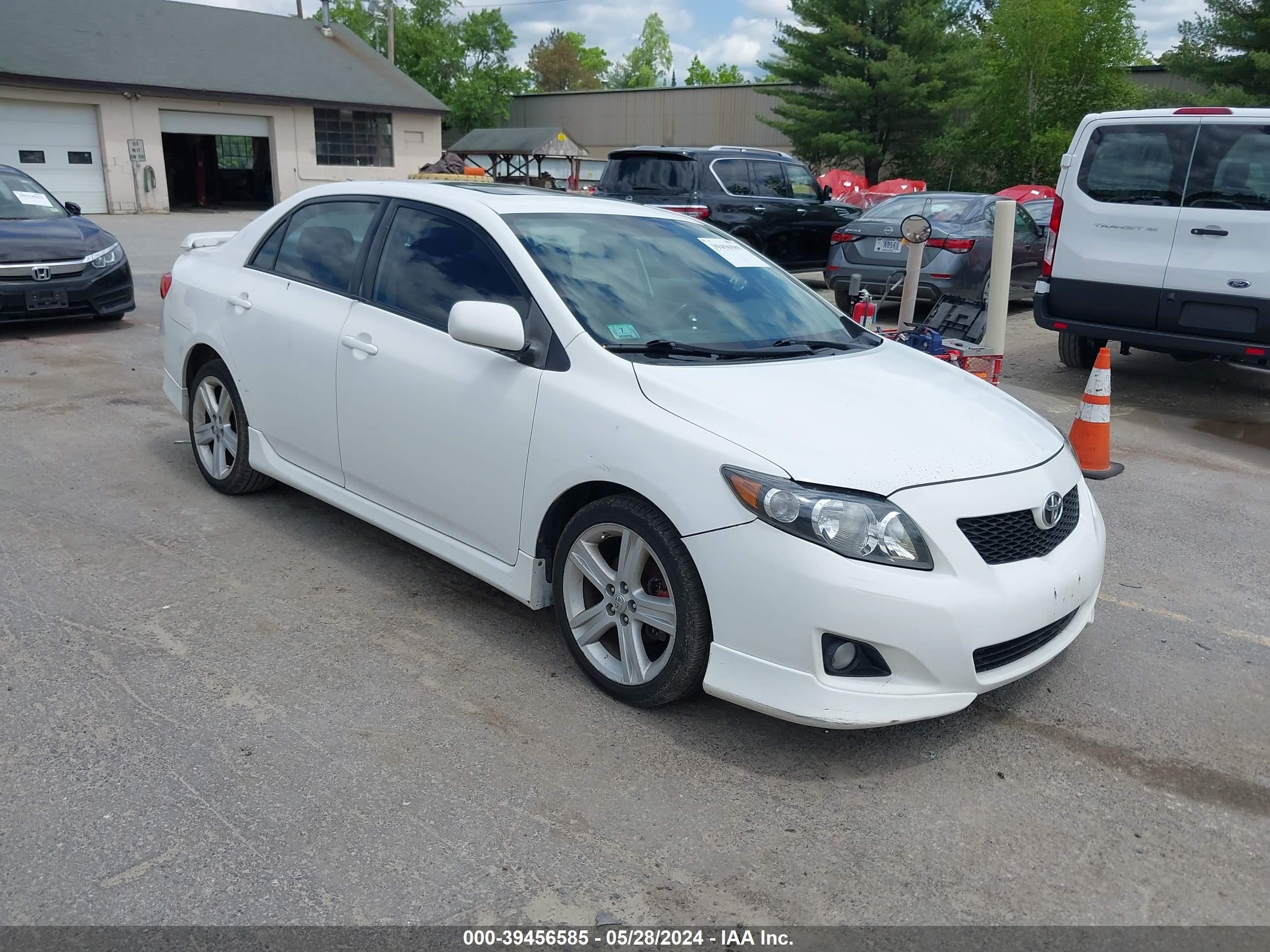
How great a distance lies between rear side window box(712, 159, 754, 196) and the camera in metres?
13.6

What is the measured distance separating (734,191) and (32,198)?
26.6 ft

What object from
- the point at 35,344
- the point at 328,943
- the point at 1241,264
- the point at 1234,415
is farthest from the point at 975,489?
the point at 35,344

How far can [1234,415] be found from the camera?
329 inches

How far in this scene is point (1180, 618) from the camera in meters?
4.45

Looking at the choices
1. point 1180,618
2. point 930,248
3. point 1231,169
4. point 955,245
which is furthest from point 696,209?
point 1180,618

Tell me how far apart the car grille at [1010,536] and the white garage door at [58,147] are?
99.2 feet

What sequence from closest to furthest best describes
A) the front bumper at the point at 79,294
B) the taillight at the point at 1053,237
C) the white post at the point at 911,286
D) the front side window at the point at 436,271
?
the front side window at the point at 436,271 → the white post at the point at 911,286 → the taillight at the point at 1053,237 → the front bumper at the point at 79,294

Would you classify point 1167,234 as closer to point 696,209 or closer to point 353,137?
point 696,209

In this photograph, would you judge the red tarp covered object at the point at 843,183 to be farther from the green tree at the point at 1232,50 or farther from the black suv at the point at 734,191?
the black suv at the point at 734,191

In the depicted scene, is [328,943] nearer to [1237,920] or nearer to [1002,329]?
A: [1237,920]

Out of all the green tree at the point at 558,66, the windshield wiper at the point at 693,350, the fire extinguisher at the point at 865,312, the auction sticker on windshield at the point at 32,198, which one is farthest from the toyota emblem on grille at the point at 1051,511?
the green tree at the point at 558,66

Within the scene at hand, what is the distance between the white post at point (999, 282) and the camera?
7.03 metres

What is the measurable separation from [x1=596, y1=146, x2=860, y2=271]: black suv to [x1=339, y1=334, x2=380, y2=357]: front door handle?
9.24 metres

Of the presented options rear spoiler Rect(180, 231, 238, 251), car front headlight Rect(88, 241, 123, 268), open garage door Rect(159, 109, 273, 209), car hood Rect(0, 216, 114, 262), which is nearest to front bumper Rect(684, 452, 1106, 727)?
rear spoiler Rect(180, 231, 238, 251)
